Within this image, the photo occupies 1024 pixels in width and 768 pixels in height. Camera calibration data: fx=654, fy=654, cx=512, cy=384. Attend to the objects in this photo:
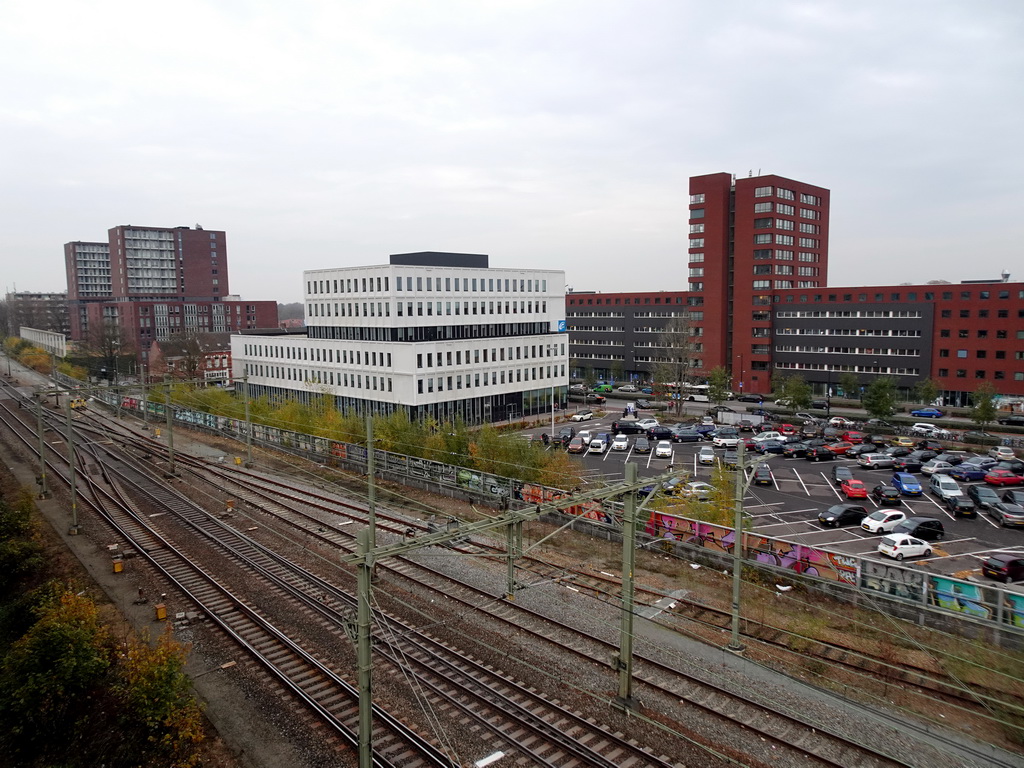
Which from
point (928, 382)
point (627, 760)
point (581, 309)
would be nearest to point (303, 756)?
point (627, 760)

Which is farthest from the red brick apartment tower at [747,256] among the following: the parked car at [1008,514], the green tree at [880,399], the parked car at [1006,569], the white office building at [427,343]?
the parked car at [1006,569]

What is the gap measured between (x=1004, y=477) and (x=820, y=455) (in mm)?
9955

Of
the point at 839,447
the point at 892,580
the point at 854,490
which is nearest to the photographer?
the point at 892,580

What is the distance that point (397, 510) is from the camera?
97.1 feet

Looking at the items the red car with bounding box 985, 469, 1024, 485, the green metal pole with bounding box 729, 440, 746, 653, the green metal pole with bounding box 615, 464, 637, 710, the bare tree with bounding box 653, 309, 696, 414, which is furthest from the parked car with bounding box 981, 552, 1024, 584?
the bare tree with bounding box 653, 309, 696, 414

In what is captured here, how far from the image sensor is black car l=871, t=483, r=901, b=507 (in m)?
32.5

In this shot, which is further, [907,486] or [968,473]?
[968,473]

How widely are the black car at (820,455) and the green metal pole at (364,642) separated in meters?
39.8

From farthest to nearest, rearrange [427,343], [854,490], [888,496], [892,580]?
1. [427,343]
2. [854,490]
3. [888,496]
4. [892,580]

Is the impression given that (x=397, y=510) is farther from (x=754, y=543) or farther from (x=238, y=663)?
(x=754, y=543)

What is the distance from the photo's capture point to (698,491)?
2558cm

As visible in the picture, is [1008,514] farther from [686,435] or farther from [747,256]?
[747,256]

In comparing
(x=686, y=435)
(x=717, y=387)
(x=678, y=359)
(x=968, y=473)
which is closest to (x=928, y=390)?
(x=717, y=387)

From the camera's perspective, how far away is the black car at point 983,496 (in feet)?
101
